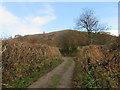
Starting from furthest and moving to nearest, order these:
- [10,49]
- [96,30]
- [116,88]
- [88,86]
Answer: [96,30], [10,49], [88,86], [116,88]

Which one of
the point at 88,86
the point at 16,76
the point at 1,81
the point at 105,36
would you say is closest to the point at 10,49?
the point at 16,76

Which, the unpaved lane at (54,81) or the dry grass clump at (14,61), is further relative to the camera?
the unpaved lane at (54,81)

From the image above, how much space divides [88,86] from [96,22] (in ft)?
75.5

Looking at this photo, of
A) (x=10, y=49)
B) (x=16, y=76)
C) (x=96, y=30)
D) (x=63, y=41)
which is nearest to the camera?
(x=16, y=76)

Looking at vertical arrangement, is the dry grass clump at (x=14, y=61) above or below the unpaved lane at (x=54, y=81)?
above

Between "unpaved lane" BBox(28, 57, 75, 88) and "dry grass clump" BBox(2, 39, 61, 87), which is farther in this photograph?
Answer: "unpaved lane" BBox(28, 57, 75, 88)

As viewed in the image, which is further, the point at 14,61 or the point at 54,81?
the point at 54,81

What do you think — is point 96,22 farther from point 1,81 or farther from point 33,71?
point 1,81

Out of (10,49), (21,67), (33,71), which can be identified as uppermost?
(10,49)

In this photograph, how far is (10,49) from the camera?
20.8 ft

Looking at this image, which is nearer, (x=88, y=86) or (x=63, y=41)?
(x=88, y=86)

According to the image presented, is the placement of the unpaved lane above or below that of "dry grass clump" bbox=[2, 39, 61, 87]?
below

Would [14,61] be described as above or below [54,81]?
above

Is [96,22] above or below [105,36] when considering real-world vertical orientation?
above
